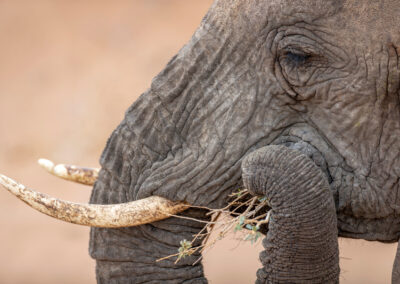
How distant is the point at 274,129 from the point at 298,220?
319 mm

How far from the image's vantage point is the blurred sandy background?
534 cm

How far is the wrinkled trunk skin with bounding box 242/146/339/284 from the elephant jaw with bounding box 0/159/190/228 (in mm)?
340

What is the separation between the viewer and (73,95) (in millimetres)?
5918

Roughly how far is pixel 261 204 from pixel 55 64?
13.6 feet

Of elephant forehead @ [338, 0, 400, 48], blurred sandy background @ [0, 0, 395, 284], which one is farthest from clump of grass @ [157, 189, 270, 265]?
blurred sandy background @ [0, 0, 395, 284]

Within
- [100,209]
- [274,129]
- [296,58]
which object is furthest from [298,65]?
[100,209]

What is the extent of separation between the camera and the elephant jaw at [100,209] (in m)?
2.25

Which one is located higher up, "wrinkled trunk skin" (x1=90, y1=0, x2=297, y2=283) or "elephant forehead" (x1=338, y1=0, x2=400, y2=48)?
"elephant forehead" (x1=338, y1=0, x2=400, y2=48)

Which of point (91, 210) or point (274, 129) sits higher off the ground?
point (274, 129)

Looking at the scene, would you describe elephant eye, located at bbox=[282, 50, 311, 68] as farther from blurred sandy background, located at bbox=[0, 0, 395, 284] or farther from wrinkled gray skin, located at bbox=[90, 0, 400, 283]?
blurred sandy background, located at bbox=[0, 0, 395, 284]

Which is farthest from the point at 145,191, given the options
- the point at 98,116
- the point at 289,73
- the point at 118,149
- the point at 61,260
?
the point at 98,116

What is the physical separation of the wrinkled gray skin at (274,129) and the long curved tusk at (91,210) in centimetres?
7

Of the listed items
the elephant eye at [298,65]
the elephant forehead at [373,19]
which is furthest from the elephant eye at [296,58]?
the elephant forehead at [373,19]

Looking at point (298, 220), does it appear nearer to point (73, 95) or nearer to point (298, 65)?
point (298, 65)
